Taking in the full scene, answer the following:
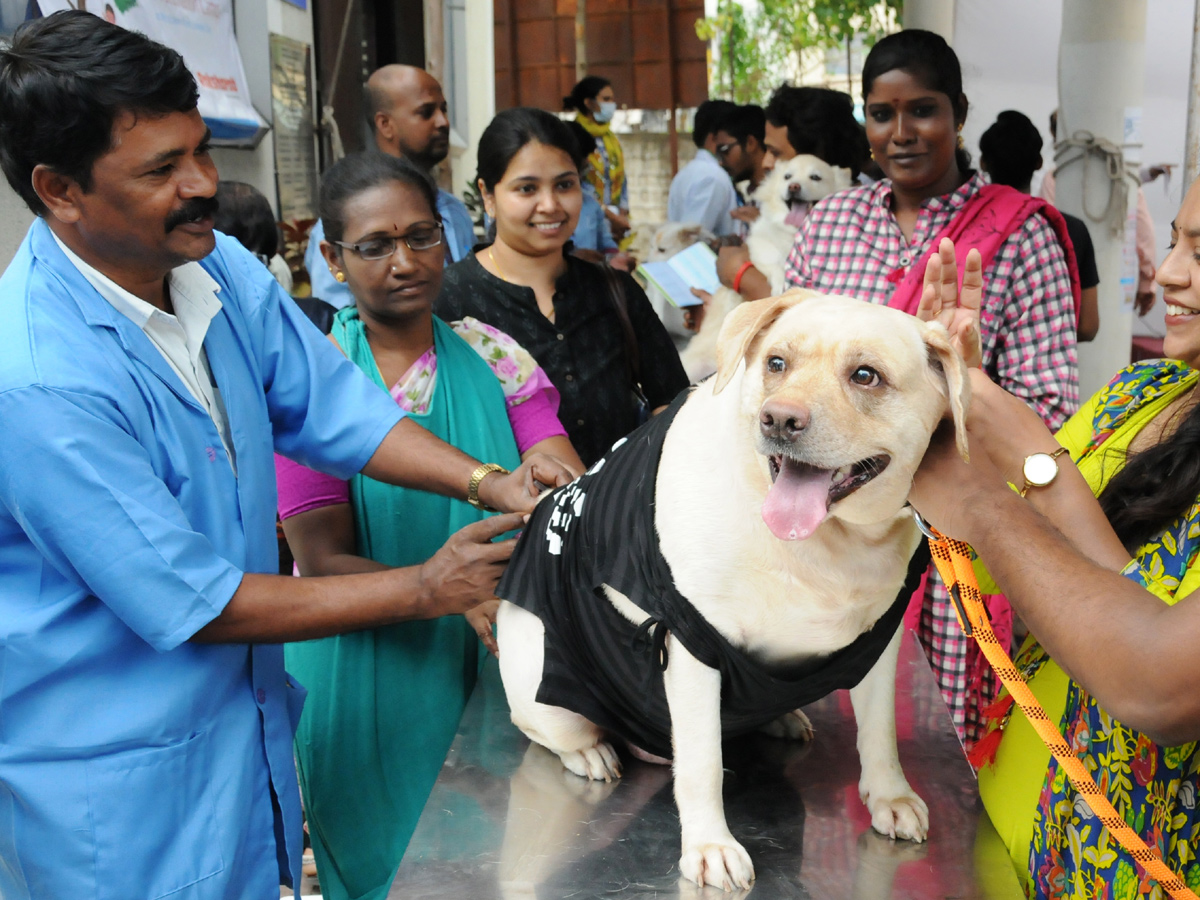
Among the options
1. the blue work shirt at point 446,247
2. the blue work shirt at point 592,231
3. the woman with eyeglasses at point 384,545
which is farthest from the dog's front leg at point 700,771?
the blue work shirt at point 592,231

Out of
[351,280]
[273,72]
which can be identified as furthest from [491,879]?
[273,72]

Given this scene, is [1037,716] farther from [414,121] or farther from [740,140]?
[740,140]

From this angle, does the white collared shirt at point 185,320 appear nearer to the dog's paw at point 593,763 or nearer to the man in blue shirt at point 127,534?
the man in blue shirt at point 127,534

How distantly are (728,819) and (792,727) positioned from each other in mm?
320

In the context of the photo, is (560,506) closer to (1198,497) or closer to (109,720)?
(109,720)

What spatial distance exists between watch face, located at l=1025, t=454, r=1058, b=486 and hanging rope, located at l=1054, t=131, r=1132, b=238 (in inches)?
203

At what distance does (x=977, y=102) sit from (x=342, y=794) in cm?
576

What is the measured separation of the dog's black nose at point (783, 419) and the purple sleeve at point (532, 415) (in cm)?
123

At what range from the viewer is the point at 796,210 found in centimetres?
516

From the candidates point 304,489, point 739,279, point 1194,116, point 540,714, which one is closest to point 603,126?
point 739,279

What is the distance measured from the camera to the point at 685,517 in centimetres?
157

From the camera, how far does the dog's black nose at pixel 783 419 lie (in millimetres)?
1393

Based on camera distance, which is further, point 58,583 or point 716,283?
point 716,283

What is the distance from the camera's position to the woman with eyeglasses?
2.27 m
